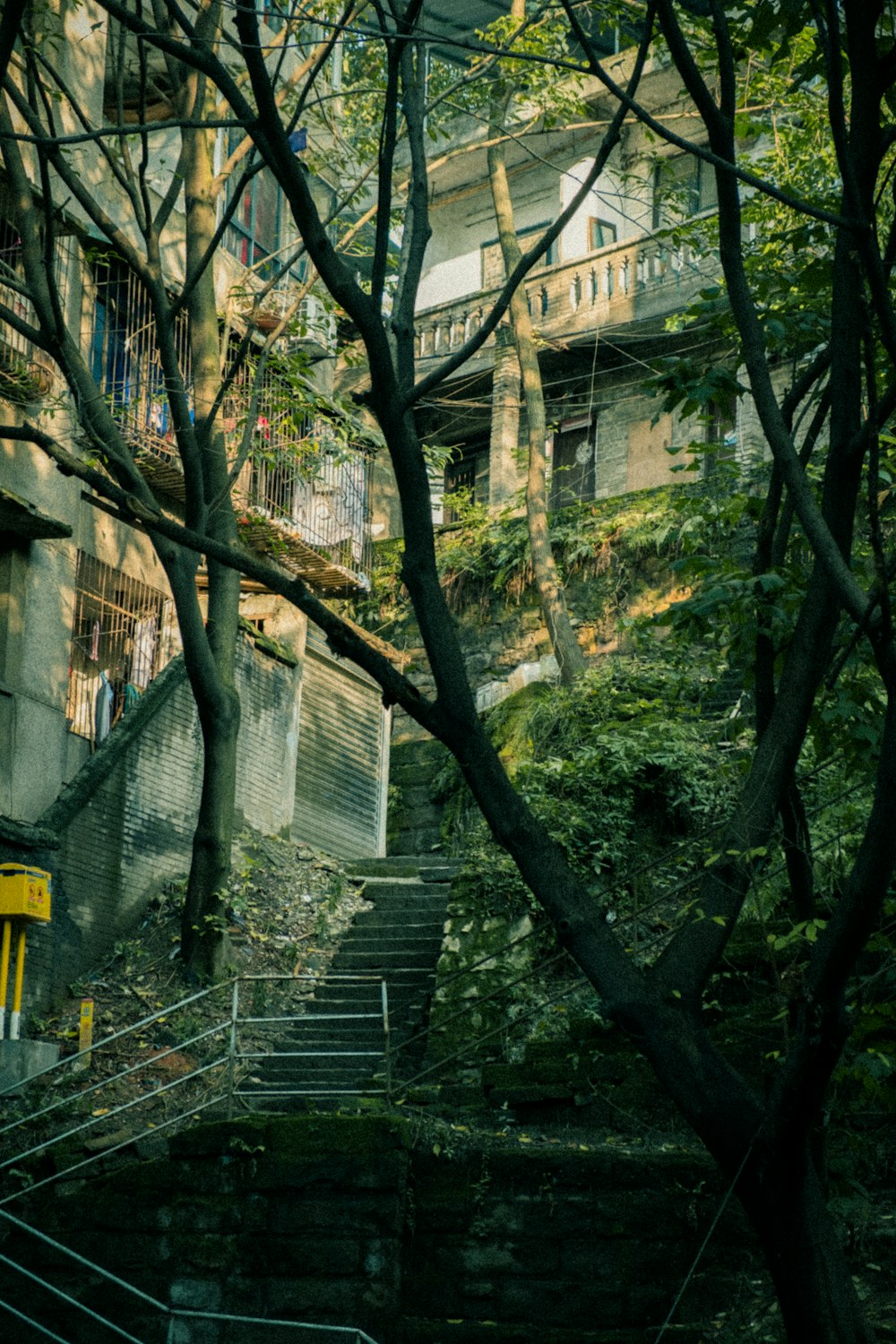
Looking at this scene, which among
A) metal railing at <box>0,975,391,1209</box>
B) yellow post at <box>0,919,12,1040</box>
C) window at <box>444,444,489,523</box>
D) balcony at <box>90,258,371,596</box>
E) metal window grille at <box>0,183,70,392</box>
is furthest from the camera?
window at <box>444,444,489,523</box>

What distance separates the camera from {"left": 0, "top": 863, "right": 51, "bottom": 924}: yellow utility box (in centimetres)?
1149

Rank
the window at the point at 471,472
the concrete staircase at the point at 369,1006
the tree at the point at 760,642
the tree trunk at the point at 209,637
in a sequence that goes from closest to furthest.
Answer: the tree at the point at 760,642 < the concrete staircase at the point at 369,1006 < the tree trunk at the point at 209,637 < the window at the point at 471,472

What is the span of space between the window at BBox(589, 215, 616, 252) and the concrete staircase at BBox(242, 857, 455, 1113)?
14069 millimetres

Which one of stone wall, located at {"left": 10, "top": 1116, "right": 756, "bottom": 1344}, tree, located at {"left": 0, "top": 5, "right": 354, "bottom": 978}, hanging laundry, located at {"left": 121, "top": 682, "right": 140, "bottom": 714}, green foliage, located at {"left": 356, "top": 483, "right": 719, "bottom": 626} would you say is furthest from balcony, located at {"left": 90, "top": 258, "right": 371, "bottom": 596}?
stone wall, located at {"left": 10, "top": 1116, "right": 756, "bottom": 1344}

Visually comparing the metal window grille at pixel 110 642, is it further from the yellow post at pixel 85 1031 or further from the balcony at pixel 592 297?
the balcony at pixel 592 297

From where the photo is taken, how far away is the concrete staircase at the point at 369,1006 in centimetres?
1093

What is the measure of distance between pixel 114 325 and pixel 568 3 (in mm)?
11068

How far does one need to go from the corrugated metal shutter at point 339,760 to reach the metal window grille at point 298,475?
1.31 metres

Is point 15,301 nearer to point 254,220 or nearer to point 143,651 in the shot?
point 143,651

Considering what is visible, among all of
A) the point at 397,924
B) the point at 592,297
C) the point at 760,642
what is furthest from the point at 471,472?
the point at 760,642

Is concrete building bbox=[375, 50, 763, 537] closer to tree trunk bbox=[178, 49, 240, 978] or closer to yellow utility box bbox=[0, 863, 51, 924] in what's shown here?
tree trunk bbox=[178, 49, 240, 978]

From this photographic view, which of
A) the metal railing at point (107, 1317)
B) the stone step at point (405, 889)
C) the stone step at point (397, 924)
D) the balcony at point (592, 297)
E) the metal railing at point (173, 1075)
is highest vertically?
the balcony at point (592, 297)

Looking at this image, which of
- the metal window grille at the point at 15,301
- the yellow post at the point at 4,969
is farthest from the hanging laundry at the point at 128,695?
the yellow post at the point at 4,969

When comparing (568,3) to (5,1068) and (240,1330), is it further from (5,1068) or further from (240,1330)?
(5,1068)
